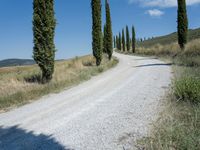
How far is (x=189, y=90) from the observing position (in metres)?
7.60

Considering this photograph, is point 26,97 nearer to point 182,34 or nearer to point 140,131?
point 140,131

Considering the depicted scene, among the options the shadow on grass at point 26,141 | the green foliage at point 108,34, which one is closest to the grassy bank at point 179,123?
the shadow on grass at point 26,141

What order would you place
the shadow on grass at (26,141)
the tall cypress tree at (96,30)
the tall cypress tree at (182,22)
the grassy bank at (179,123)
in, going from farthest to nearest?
1. the tall cypress tree at (182,22)
2. the tall cypress tree at (96,30)
3. the shadow on grass at (26,141)
4. the grassy bank at (179,123)

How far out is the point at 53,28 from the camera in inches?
656

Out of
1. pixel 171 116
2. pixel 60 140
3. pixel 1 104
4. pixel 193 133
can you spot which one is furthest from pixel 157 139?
pixel 1 104

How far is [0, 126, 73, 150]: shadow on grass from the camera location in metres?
5.39

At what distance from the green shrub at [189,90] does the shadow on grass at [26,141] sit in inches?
156

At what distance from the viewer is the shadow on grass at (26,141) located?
17.7 ft

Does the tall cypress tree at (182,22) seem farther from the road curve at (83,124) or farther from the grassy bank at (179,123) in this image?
the grassy bank at (179,123)

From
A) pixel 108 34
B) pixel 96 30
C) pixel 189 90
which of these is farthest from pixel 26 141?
pixel 108 34

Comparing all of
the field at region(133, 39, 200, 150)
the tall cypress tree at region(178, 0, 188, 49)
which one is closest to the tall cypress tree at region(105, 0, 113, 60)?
the tall cypress tree at region(178, 0, 188, 49)

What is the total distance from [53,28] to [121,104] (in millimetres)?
9580

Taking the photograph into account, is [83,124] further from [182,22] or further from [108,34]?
[108,34]

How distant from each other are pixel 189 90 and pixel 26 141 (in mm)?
4612
